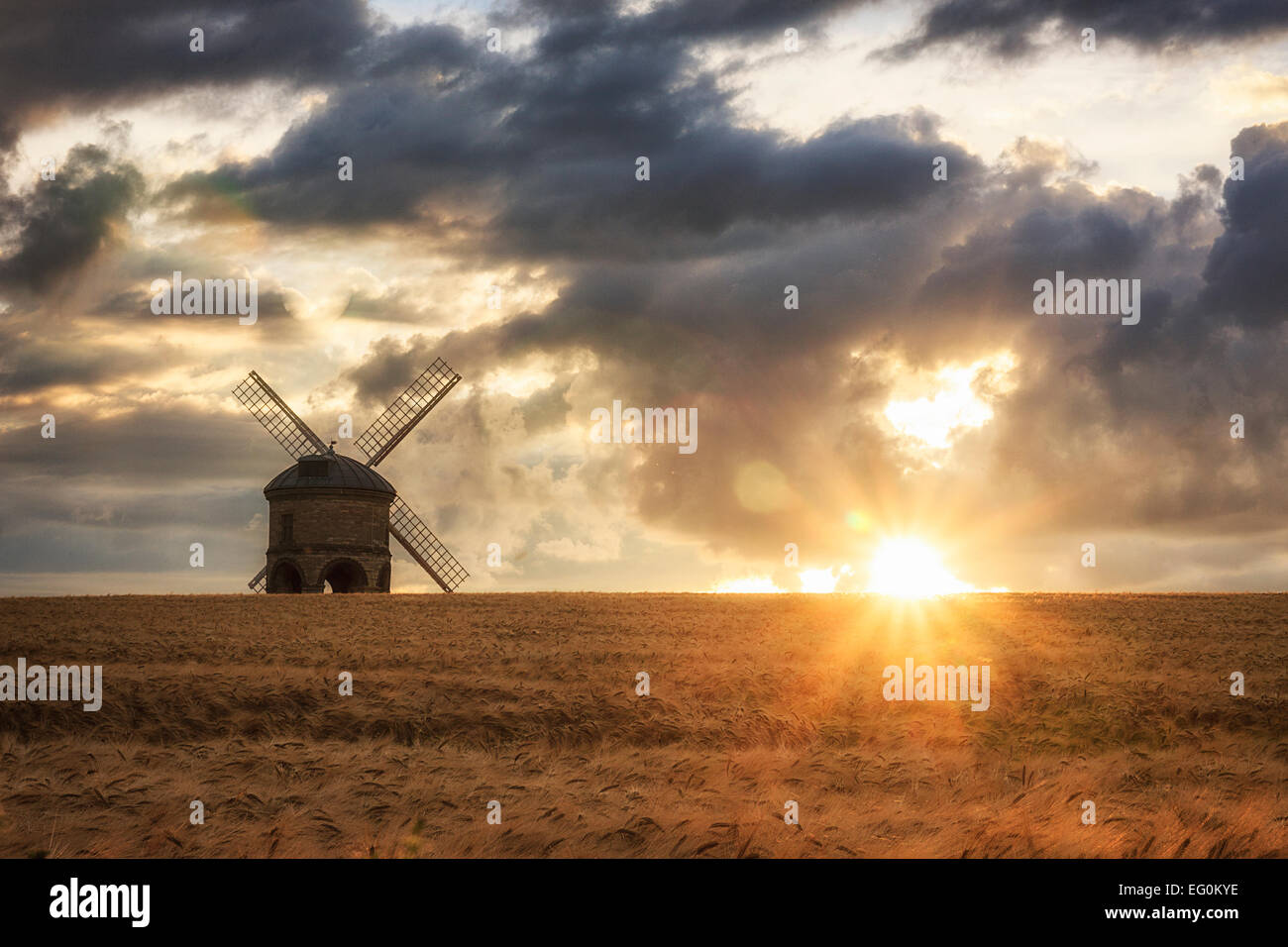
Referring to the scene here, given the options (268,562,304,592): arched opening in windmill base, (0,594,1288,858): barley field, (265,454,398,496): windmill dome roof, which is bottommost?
(0,594,1288,858): barley field

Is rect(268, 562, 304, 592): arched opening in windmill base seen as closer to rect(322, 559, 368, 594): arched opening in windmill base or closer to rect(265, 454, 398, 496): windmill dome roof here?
rect(322, 559, 368, 594): arched opening in windmill base

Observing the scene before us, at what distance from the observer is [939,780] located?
11.7 meters

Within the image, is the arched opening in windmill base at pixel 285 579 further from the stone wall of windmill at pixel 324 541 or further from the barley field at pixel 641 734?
the barley field at pixel 641 734

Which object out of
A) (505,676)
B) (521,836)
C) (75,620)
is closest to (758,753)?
(521,836)

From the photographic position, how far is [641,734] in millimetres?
16719

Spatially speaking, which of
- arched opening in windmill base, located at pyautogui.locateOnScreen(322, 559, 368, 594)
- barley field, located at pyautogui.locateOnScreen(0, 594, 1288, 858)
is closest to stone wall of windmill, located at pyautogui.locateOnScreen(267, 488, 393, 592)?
arched opening in windmill base, located at pyautogui.locateOnScreen(322, 559, 368, 594)

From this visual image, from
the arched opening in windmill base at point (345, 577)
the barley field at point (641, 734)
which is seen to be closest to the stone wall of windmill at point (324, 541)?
the arched opening in windmill base at point (345, 577)

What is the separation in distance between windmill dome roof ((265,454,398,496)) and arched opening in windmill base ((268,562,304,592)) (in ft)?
11.3

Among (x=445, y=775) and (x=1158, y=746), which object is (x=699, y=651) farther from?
(x=445, y=775)

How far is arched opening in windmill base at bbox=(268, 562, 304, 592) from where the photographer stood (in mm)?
47597

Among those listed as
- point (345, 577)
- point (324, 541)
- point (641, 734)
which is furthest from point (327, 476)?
point (641, 734)

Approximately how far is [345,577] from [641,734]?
115 feet

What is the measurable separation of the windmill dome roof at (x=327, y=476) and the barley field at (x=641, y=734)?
12.6 m

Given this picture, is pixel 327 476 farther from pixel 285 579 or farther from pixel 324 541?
pixel 285 579
